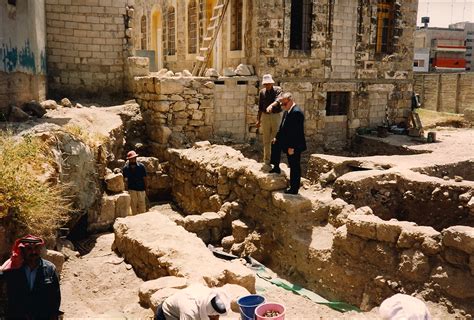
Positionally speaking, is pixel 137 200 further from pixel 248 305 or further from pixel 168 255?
pixel 248 305

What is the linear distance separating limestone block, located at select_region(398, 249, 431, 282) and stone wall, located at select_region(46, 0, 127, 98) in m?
10.8

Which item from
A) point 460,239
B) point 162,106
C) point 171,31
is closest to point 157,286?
point 460,239

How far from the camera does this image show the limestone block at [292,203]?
24.1 ft

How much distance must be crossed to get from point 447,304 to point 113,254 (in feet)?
15.2

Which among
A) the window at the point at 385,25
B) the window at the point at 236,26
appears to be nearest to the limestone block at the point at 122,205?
the window at the point at 236,26

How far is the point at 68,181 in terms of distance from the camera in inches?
262

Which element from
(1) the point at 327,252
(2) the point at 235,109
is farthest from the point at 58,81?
(1) the point at 327,252

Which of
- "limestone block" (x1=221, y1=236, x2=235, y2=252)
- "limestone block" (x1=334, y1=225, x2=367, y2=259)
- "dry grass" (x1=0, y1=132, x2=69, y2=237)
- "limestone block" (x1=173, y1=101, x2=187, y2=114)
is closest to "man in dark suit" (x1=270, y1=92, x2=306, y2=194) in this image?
"limestone block" (x1=334, y1=225, x2=367, y2=259)

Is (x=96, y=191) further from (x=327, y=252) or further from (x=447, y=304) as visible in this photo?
(x=447, y=304)

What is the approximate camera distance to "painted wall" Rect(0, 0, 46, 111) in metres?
8.66

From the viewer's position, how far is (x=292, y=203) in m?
7.32

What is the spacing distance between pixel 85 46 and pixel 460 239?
11851 millimetres

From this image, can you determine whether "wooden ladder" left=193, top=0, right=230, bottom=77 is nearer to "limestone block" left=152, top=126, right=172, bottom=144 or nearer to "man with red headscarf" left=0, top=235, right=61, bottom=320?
"limestone block" left=152, top=126, right=172, bottom=144

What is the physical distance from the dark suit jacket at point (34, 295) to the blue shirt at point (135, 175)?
4723 mm
